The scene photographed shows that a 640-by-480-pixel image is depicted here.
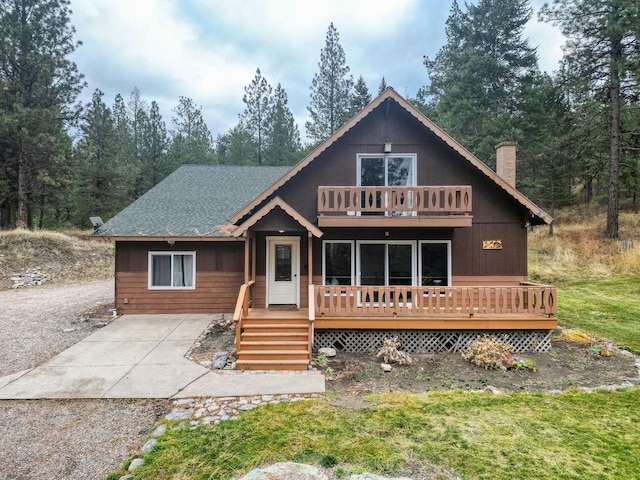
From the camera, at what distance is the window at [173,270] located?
11.2m

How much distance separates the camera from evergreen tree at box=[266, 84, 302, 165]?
88.7 feet

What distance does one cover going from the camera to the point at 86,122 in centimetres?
2403

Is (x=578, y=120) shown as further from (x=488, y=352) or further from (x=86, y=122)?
(x=86, y=122)

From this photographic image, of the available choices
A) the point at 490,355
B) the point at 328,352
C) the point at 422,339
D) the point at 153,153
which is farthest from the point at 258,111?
the point at 490,355

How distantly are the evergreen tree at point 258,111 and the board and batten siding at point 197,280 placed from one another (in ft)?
62.4

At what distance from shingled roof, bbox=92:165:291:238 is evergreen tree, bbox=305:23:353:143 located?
1390 cm

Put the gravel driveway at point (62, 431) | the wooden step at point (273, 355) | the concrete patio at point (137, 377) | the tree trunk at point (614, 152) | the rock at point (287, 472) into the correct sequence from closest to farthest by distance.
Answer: the rock at point (287, 472) < the gravel driveway at point (62, 431) < the concrete patio at point (137, 377) < the wooden step at point (273, 355) < the tree trunk at point (614, 152)

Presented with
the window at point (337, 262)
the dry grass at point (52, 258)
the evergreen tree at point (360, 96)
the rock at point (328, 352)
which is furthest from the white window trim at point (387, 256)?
the evergreen tree at point (360, 96)

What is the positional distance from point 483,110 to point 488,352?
18.7 meters

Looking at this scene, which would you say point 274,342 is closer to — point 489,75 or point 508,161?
point 508,161

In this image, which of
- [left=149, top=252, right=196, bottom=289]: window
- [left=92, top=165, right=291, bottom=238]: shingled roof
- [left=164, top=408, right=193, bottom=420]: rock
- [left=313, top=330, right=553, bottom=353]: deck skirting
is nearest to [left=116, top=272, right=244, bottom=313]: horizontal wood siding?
[left=149, top=252, right=196, bottom=289]: window

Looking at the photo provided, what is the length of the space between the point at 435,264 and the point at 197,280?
26.1 feet

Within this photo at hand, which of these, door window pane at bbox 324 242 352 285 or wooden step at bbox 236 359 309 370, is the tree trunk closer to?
door window pane at bbox 324 242 352 285

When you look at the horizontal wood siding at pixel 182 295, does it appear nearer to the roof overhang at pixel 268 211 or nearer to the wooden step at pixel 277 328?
the roof overhang at pixel 268 211
